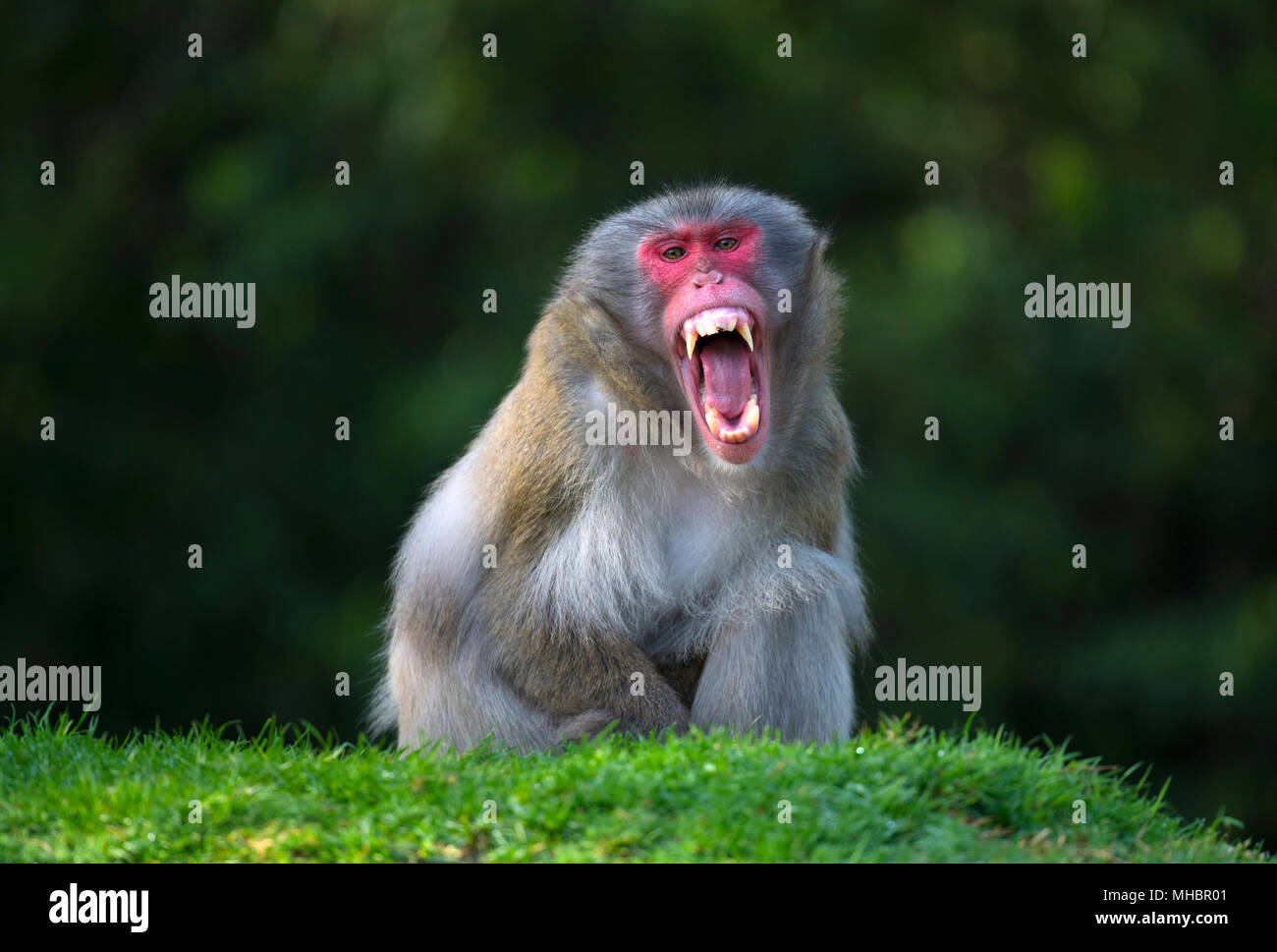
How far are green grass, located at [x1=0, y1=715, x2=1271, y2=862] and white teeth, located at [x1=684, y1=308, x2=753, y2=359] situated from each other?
2.13 meters

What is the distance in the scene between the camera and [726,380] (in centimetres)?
922

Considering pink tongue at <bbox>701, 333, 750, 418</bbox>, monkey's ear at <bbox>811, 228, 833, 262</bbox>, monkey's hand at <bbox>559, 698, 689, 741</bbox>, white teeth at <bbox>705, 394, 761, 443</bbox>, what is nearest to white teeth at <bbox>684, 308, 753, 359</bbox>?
pink tongue at <bbox>701, 333, 750, 418</bbox>

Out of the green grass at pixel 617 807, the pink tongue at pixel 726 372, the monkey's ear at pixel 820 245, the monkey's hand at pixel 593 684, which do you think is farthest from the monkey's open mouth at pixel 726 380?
the green grass at pixel 617 807

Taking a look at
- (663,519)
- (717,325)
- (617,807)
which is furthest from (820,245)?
(617,807)

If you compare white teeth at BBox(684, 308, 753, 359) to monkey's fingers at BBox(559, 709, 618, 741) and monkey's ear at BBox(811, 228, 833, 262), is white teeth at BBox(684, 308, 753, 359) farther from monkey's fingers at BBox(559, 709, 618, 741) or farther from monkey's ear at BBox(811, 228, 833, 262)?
monkey's fingers at BBox(559, 709, 618, 741)

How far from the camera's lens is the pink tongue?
30.1 feet

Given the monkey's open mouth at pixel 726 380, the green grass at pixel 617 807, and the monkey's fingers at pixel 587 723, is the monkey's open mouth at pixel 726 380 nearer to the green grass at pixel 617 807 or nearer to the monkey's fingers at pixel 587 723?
the monkey's fingers at pixel 587 723

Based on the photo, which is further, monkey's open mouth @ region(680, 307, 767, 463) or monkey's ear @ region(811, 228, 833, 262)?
monkey's ear @ region(811, 228, 833, 262)

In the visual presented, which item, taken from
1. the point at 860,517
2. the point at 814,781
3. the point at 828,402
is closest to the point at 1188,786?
the point at 860,517

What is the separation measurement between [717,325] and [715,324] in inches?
0.8

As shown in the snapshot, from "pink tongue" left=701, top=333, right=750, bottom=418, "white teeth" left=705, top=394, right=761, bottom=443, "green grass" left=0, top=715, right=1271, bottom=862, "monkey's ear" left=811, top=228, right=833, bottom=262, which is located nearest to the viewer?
"green grass" left=0, top=715, right=1271, bottom=862

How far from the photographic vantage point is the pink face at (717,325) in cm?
912

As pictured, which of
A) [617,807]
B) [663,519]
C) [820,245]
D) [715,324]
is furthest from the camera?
[820,245]

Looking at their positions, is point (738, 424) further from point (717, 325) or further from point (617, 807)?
point (617, 807)
